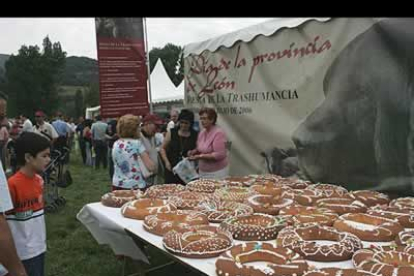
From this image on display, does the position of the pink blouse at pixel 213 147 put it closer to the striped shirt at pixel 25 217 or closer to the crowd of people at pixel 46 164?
the crowd of people at pixel 46 164

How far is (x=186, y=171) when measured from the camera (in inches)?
148

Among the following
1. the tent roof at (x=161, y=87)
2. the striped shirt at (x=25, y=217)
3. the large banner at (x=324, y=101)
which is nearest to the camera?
the striped shirt at (x=25, y=217)

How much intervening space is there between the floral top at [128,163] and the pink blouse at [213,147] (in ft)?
2.37

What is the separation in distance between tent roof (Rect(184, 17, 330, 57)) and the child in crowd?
95.6 inches

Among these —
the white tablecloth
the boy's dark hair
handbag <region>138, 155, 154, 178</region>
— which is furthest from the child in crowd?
handbag <region>138, 155, 154, 178</region>

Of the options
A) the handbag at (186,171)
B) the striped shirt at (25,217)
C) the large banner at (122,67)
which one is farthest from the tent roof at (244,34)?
the striped shirt at (25,217)

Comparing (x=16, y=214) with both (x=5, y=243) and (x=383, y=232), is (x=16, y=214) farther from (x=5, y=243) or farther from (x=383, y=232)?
(x=383, y=232)

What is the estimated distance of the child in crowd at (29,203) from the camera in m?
1.82

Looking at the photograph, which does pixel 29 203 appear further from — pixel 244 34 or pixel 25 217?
pixel 244 34

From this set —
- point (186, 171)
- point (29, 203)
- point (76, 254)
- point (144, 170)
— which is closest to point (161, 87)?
point (186, 171)

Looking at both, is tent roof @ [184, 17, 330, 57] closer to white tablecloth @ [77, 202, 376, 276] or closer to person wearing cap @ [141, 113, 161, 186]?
person wearing cap @ [141, 113, 161, 186]

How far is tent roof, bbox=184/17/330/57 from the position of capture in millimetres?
3609

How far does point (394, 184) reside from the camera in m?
2.87
